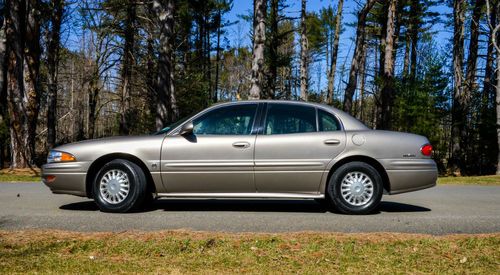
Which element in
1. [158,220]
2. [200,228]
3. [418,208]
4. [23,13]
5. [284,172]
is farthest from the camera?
[23,13]

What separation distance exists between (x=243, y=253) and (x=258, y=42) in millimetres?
11295

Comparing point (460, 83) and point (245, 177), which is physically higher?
point (460, 83)

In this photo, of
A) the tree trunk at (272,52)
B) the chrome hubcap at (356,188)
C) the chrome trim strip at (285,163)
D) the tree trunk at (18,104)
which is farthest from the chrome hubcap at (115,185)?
the tree trunk at (272,52)

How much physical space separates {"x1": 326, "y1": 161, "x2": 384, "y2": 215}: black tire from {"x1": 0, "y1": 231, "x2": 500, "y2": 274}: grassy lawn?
173 centimetres

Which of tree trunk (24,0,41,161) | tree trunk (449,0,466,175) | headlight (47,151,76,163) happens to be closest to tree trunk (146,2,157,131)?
tree trunk (24,0,41,161)

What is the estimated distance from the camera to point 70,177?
6684 millimetres

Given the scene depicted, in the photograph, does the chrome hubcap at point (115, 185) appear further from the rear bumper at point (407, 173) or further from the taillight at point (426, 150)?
the taillight at point (426, 150)

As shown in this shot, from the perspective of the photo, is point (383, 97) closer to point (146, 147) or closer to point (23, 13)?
point (23, 13)

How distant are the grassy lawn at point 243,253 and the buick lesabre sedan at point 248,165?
1.79 m

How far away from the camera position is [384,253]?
13.5 ft

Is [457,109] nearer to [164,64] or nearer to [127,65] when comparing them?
[164,64]

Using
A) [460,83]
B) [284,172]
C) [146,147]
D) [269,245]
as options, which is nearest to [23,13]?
[146,147]

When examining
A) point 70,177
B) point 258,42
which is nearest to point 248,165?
point 70,177

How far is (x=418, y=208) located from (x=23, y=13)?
15979 millimetres
